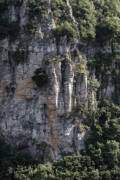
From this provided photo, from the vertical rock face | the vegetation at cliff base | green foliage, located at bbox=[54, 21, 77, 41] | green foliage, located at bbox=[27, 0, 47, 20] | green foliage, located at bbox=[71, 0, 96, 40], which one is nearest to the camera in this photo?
the vegetation at cliff base

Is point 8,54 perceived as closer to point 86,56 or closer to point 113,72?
point 86,56

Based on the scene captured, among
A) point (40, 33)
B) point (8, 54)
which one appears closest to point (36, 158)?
point (8, 54)

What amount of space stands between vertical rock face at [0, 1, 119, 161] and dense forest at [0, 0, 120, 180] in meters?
0.83

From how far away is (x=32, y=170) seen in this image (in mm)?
21391

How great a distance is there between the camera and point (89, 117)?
2416 cm

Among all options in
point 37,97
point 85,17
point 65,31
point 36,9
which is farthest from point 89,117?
point 36,9

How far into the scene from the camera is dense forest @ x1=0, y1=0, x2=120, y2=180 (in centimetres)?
2139

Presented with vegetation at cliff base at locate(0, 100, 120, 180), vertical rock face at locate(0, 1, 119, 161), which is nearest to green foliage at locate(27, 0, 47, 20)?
vertical rock face at locate(0, 1, 119, 161)

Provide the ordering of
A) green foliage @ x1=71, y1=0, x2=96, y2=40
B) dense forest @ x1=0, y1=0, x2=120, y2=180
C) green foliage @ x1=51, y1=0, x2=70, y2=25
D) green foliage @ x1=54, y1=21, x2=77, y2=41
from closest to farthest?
dense forest @ x1=0, y1=0, x2=120, y2=180
green foliage @ x1=54, y1=21, x2=77, y2=41
green foliage @ x1=51, y1=0, x2=70, y2=25
green foliage @ x1=71, y1=0, x2=96, y2=40

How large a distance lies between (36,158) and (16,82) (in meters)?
8.23

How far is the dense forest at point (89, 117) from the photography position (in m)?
21.4

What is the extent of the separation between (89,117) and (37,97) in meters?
6.17

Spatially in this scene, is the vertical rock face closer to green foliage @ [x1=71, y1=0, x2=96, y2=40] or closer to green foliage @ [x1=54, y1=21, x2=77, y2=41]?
green foliage @ [x1=54, y1=21, x2=77, y2=41]

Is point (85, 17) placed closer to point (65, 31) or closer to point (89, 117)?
point (65, 31)
